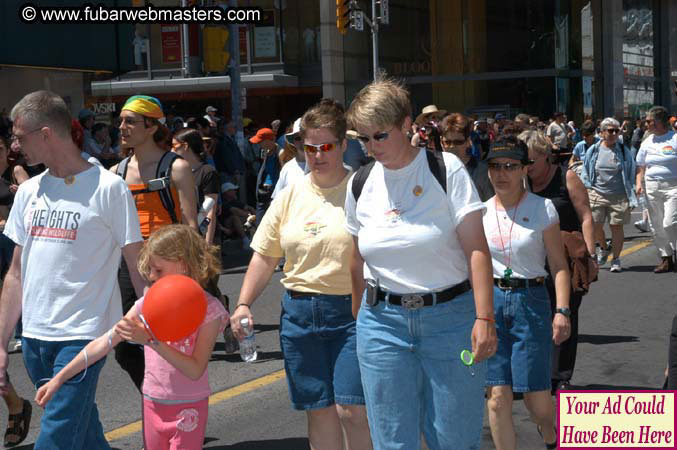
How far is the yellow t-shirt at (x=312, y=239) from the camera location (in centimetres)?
492

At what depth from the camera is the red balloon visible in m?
3.81

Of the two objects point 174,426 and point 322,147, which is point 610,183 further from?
point 174,426

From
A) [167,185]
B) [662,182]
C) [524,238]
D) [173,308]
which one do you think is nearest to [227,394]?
[167,185]

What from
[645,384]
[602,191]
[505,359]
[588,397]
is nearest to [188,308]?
[588,397]

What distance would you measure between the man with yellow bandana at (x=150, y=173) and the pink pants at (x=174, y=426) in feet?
5.31

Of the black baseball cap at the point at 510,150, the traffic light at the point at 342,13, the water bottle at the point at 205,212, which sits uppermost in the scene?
the traffic light at the point at 342,13

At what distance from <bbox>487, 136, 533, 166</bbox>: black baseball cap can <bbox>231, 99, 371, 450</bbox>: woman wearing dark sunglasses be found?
39.0 inches

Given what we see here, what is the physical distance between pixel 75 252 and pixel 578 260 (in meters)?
3.08

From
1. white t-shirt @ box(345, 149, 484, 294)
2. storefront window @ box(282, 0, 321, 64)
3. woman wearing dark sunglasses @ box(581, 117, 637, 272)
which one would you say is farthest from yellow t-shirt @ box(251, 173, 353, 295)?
storefront window @ box(282, 0, 321, 64)

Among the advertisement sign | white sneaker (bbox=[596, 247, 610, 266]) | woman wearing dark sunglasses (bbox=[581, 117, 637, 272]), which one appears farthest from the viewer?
the advertisement sign

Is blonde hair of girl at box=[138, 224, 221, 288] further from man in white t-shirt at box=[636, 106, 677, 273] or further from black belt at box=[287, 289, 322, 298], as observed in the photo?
man in white t-shirt at box=[636, 106, 677, 273]

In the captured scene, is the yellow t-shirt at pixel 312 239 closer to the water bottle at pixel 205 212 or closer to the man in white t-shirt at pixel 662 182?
the water bottle at pixel 205 212

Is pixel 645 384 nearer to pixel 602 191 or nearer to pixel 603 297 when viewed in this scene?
pixel 603 297

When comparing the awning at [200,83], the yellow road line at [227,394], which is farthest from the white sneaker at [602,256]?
the awning at [200,83]
